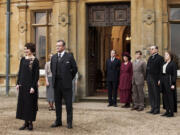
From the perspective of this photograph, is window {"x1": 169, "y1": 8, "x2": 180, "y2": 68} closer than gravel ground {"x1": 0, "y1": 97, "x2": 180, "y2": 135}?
No

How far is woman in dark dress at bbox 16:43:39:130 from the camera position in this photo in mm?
7458

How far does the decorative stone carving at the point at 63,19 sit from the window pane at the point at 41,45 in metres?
1.52

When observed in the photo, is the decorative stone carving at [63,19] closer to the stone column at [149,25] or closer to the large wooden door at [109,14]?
the large wooden door at [109,14]

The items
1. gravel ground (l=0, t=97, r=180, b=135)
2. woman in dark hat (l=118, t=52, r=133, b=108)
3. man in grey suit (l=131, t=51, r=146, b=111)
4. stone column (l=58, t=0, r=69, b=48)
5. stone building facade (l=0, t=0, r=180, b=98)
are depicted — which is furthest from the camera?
stone column (l=58, t=0, r=69, b=48)

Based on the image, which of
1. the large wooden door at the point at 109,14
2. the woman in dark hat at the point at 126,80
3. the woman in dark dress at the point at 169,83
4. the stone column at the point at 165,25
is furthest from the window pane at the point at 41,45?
the woman in dark dress at the point at 169,83

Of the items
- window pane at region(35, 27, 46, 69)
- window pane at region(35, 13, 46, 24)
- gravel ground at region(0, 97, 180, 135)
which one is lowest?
gravel ground at region(0, 97, 180, 135)

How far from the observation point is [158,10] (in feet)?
40.0

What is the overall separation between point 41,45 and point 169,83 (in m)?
6.37

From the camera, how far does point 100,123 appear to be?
27.3 ft

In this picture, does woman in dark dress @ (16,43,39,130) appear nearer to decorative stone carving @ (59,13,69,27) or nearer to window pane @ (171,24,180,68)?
decorative stone carving @ (59,13,69,27)

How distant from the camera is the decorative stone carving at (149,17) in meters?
12.1

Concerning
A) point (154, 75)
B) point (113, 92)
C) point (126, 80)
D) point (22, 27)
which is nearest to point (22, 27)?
point (22, 27)

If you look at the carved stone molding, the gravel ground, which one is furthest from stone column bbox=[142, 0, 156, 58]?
the carved stone molding

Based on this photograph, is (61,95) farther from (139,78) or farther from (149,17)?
(149,17)
